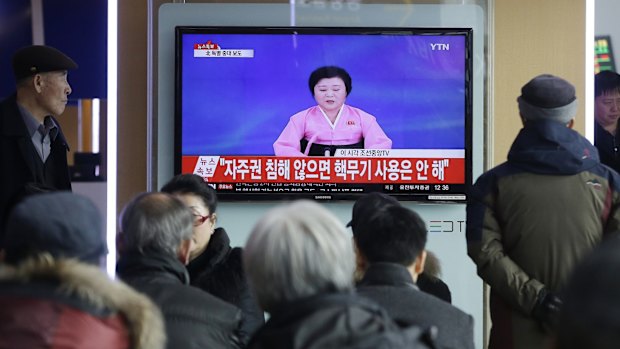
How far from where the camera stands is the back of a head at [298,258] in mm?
1969

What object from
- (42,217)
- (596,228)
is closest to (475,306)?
(596,228)

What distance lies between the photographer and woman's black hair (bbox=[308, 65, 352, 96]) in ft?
17.6

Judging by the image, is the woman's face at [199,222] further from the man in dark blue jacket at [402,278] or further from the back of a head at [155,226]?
the man in dark blue jacket at [402,278]

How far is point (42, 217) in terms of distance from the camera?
2195 millimetres

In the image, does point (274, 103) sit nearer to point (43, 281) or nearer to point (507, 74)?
point (507, 74)

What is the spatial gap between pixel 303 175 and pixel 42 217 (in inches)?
126

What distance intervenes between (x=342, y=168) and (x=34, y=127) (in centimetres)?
158

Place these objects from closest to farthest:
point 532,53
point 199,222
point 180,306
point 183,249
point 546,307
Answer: point 180,306 → point 183,249 → point 546,307 → point 199,222 → point 532,53

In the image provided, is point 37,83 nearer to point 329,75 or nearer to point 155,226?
point 329,75

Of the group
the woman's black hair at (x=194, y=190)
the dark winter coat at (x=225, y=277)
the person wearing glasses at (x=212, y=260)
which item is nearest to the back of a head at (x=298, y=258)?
the person wearing glasses at (x=212, y=260)

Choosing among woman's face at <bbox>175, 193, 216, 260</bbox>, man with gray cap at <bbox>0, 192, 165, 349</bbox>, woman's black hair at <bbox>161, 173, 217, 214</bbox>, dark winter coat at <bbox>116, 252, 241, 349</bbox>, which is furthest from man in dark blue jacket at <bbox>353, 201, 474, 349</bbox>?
woman's black hair at <bbox>161, 173, 217, 214</bbox>

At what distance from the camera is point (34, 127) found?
4676 millimetres

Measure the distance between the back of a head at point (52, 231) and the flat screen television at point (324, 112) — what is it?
3119 mm

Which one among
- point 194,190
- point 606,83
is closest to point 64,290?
point 194,190
